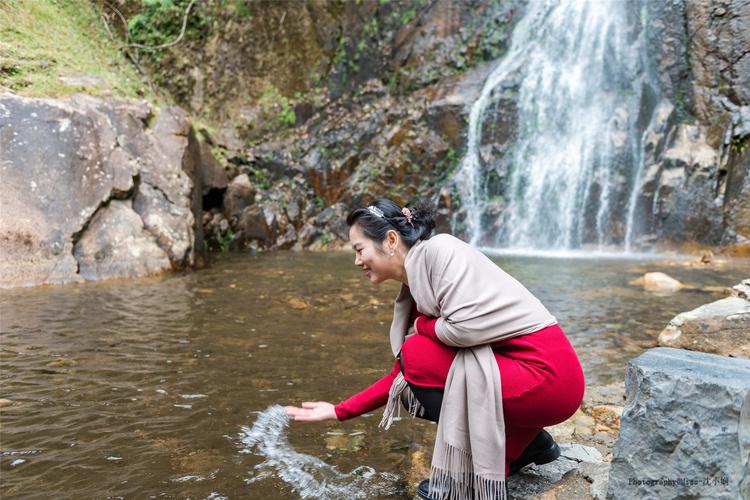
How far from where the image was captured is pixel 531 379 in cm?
181

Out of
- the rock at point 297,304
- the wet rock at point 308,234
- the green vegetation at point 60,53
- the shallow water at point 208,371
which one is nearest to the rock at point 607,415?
the shallow water at point 208,371

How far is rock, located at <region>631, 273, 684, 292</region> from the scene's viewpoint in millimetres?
6926

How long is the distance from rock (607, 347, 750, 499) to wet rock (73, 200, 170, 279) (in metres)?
7.20

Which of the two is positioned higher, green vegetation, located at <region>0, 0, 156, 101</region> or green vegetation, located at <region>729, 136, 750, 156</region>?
green vegetation, located at <region>0, 0, 156, 101</region>

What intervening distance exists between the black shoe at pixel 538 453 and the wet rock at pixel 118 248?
671 cm

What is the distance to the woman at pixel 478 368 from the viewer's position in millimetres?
1781

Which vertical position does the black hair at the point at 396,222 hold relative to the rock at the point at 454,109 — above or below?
below

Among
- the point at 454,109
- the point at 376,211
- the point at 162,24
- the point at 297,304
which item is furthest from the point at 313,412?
the point at 162,24

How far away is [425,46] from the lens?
566 inches

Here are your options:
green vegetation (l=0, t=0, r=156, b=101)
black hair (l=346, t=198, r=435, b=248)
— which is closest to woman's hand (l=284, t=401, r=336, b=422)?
black hair (l=346, t=198, r=435, b=248)

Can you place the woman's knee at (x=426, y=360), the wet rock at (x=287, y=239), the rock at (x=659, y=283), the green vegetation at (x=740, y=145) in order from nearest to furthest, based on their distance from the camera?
the woman's knee at (x=426, y=360) < the rock at (x=659, y=283) < the green vegetation at (x=740, y=145) < the wet rock at (x=287, y=239)

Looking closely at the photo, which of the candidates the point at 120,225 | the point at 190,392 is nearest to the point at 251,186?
the point at 120,225

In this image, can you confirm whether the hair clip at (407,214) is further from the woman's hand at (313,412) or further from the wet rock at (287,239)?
the wet rock at (287,239)

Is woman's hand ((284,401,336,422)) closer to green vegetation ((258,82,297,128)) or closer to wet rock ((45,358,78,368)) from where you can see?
wet rock ((45,358,78,368))
